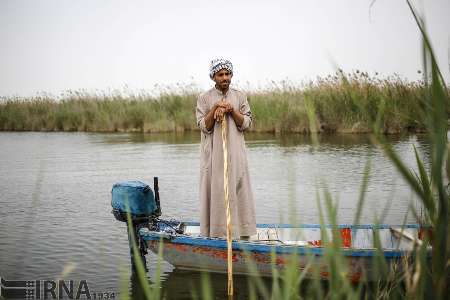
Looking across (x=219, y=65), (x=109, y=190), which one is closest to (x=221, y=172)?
(x=219, y=65)

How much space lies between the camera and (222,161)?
4.79 meters

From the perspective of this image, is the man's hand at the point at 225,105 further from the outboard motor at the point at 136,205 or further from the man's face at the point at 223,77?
the outboard motor at the point at 136,205

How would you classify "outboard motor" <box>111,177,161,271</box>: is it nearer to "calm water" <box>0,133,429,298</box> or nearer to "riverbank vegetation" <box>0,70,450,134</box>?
"calm water" <box>0,133,429,298</box>

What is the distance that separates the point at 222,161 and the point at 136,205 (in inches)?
38.9

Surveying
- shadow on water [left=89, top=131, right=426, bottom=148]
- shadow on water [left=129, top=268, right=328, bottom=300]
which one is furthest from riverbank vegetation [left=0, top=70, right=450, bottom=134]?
shadow on water [left=129, top=268, right=328, bottom=300]

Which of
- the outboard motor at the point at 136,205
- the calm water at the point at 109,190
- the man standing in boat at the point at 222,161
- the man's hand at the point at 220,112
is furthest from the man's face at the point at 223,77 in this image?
the outboard motor at the point at 136,205

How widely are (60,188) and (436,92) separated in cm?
996

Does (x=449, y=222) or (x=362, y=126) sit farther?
(x=362, y=126)

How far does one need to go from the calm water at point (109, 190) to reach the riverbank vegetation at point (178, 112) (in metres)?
0.76

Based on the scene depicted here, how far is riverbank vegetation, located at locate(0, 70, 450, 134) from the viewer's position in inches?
661

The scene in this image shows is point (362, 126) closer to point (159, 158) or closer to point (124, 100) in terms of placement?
point (159, 158)

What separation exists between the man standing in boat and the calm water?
0.49 meters

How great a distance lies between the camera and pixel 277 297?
132 cm

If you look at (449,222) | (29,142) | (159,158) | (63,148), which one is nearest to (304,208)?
(159,158)
